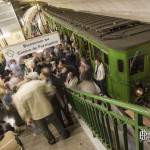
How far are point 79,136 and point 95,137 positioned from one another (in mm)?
796

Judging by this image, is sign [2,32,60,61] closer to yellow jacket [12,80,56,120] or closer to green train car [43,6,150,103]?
green train car [43,6,150,103]

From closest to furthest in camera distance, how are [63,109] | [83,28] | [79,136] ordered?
1. [79,136]
2. [63,109]
3. [83,28]

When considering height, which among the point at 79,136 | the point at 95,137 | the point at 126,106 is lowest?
the point at 79,136

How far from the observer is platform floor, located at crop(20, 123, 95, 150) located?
4980 mm

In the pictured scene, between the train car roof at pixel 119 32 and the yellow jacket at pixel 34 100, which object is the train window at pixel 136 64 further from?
the yellow jacket at pixel 34 100

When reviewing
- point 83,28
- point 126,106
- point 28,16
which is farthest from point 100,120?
point 28,16

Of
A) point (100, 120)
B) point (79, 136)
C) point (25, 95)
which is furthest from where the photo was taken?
point (79, 136)

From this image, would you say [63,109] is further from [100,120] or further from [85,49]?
[85,49]

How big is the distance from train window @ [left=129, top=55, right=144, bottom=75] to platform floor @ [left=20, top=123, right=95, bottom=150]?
2679 millimetres

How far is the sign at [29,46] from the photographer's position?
6953 millimetres

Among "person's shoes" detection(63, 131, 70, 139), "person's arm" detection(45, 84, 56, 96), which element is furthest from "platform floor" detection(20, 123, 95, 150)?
"person's arm" detection(45, 84, 56, 96)

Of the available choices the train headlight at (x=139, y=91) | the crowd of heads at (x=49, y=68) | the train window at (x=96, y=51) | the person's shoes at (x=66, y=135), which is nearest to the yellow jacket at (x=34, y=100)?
the person's shoes at (x=66, y=135)

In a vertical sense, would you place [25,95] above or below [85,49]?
above

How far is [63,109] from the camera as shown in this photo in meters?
5.89
